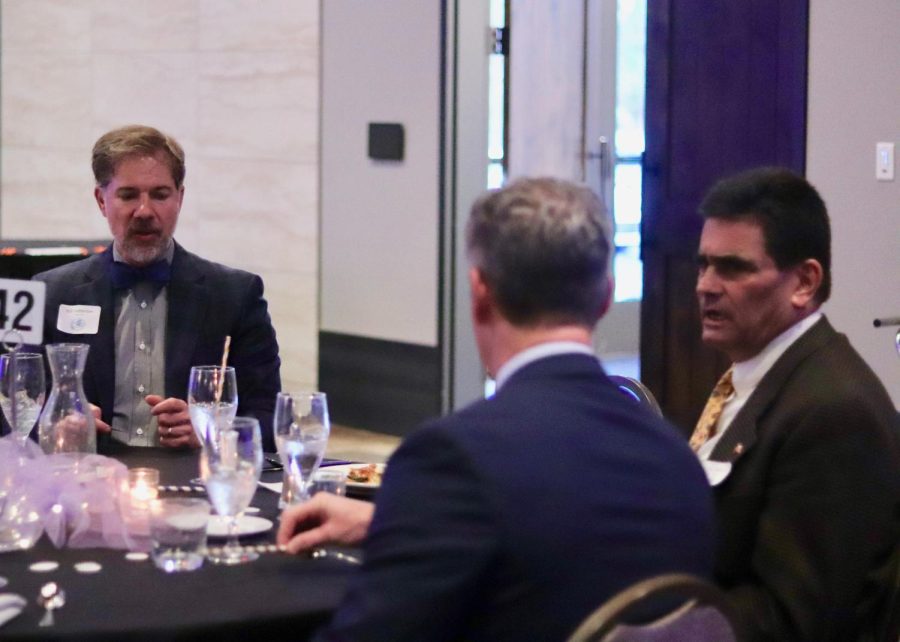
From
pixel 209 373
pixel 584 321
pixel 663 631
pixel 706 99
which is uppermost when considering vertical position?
pixel 706 99

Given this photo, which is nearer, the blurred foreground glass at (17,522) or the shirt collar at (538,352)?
the shirt collar at (538,352)

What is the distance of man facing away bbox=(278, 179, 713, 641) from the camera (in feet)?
5.13

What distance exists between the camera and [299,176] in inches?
293

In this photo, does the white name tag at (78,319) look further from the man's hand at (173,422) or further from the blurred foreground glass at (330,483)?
the blurred foreground glass at (330,483)

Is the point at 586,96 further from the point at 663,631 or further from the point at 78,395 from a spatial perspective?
the point at 663,631

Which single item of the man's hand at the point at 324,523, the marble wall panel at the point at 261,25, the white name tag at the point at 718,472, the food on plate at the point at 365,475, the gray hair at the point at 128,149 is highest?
the marble wall panel at the point at 261,25

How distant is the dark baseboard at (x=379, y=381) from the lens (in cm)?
693

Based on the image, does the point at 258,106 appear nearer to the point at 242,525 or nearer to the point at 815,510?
the point at 242,525

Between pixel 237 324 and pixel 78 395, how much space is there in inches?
36.3

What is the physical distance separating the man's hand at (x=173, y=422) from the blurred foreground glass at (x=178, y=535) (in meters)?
0.78

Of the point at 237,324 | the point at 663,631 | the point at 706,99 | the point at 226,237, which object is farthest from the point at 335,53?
the point at 663,631

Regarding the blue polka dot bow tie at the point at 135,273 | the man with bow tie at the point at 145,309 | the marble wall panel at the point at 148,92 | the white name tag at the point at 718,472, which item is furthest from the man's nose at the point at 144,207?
the marble wall panel at the point at 148,92

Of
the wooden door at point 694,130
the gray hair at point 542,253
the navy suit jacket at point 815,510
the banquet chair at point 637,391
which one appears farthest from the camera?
the wooden door at point 694,130

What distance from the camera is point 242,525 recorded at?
2.32 m
